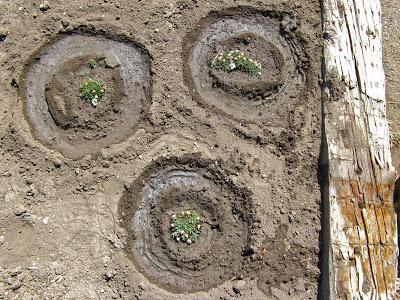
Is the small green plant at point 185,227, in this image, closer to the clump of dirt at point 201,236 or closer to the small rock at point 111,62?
the clump of dirt at point 201,236

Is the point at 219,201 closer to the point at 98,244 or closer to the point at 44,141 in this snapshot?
the point at 98,244

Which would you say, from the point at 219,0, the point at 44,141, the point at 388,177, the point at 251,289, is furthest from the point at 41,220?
the point at 388,177

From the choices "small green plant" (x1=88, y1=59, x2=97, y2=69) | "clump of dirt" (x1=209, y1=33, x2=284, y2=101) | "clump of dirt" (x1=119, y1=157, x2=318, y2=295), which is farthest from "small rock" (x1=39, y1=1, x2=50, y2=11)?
"clump of dirt" (x1=119, y1=157, x2=318, y2=295)

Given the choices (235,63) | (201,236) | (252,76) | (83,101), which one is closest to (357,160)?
(252,76)

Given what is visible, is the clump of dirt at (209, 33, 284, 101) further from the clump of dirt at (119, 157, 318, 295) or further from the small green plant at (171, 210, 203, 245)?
the small green plant at (171, 210, 203, 245)

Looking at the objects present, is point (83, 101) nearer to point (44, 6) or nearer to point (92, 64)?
point (92, 64)

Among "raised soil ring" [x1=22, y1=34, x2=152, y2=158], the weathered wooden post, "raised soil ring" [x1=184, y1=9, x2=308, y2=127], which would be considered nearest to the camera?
the weathered wooden post

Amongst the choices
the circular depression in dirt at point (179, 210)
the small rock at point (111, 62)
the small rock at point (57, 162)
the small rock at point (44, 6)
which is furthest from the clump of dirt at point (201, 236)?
the small rock at point (44, 6)

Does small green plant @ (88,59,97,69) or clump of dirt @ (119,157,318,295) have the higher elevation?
small green plant @ (88,59,97,69)
